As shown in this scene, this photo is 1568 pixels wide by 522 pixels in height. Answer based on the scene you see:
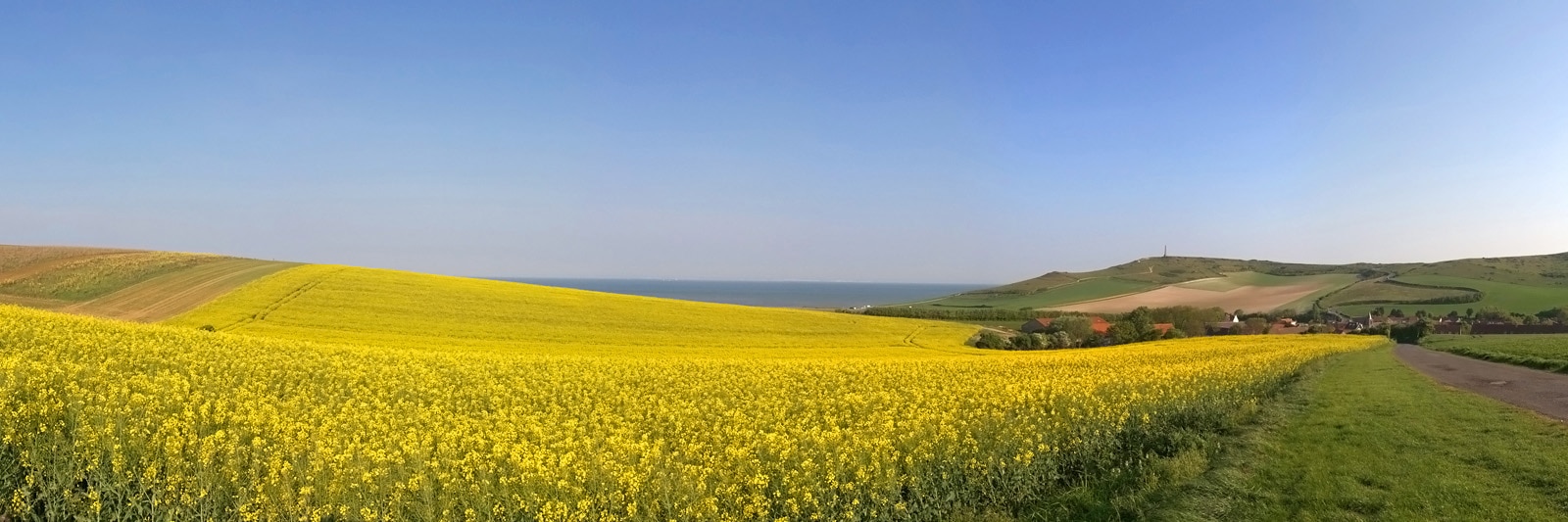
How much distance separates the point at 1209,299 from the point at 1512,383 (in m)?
75.0

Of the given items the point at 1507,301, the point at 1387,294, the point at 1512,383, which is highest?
the point at 1387,294

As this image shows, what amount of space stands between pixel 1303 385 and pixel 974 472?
13.6 meters

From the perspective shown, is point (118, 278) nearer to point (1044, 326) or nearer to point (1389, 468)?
point (1389, 468)

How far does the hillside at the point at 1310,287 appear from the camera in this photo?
81750 mm

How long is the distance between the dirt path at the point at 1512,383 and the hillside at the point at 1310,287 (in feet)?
182

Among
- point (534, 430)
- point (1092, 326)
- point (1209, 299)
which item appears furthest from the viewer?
point (1209, 299)

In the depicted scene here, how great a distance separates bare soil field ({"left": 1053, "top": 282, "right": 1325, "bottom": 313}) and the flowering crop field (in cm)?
6793

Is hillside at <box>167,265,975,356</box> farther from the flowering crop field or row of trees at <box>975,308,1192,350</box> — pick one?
the flowering crop field

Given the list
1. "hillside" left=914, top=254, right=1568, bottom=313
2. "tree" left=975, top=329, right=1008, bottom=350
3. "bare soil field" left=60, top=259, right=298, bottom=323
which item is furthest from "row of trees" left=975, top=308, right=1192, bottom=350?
"bare soil field" left=60, top=259, right=298, bottom=323

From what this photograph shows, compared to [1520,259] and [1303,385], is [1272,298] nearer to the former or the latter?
[1520,259]

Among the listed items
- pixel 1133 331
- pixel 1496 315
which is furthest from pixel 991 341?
pixel 1496 315

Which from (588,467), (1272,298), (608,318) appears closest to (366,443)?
(588,467)

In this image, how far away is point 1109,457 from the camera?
33.0 ft

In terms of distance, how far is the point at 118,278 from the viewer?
1313 inches
